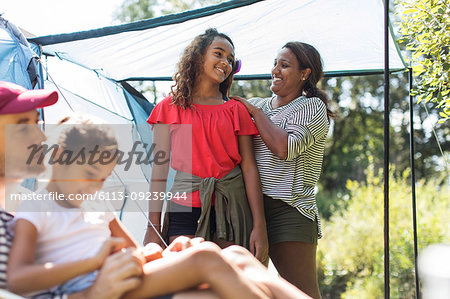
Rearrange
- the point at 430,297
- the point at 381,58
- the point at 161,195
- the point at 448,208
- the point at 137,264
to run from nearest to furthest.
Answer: the point at 430,297 < the point at 137,264 < the point at 161,195 < the point at 381,58 < the point at 448,208

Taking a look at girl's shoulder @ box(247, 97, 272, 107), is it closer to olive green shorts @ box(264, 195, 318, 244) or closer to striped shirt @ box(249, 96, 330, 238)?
striped shirt @ box(249, 96, 330, 238)

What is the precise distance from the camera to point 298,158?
2445 millimetres

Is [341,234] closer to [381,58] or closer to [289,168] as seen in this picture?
[381,58]

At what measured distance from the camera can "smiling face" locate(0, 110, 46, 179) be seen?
1.58m

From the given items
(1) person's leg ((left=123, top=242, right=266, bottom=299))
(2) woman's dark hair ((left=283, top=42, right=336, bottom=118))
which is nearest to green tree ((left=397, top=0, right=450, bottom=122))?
(2) woman's dark hair ((left=283, top=42, right=336, bottom=118))

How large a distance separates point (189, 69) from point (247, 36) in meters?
0.94

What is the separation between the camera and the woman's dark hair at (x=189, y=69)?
93.4 inches

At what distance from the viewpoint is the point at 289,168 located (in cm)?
241

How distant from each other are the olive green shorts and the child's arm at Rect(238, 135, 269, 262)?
117mm

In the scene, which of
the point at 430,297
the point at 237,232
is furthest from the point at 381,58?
the point at 430,297

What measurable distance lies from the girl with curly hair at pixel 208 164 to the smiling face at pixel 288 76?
1.01ft

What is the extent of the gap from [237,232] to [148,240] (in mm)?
423

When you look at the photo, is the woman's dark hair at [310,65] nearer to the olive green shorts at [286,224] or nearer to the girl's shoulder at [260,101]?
the girl's shoulder at [260,101]

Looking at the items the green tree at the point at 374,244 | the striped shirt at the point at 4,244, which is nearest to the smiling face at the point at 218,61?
the striped shirt at the point at 4,244
